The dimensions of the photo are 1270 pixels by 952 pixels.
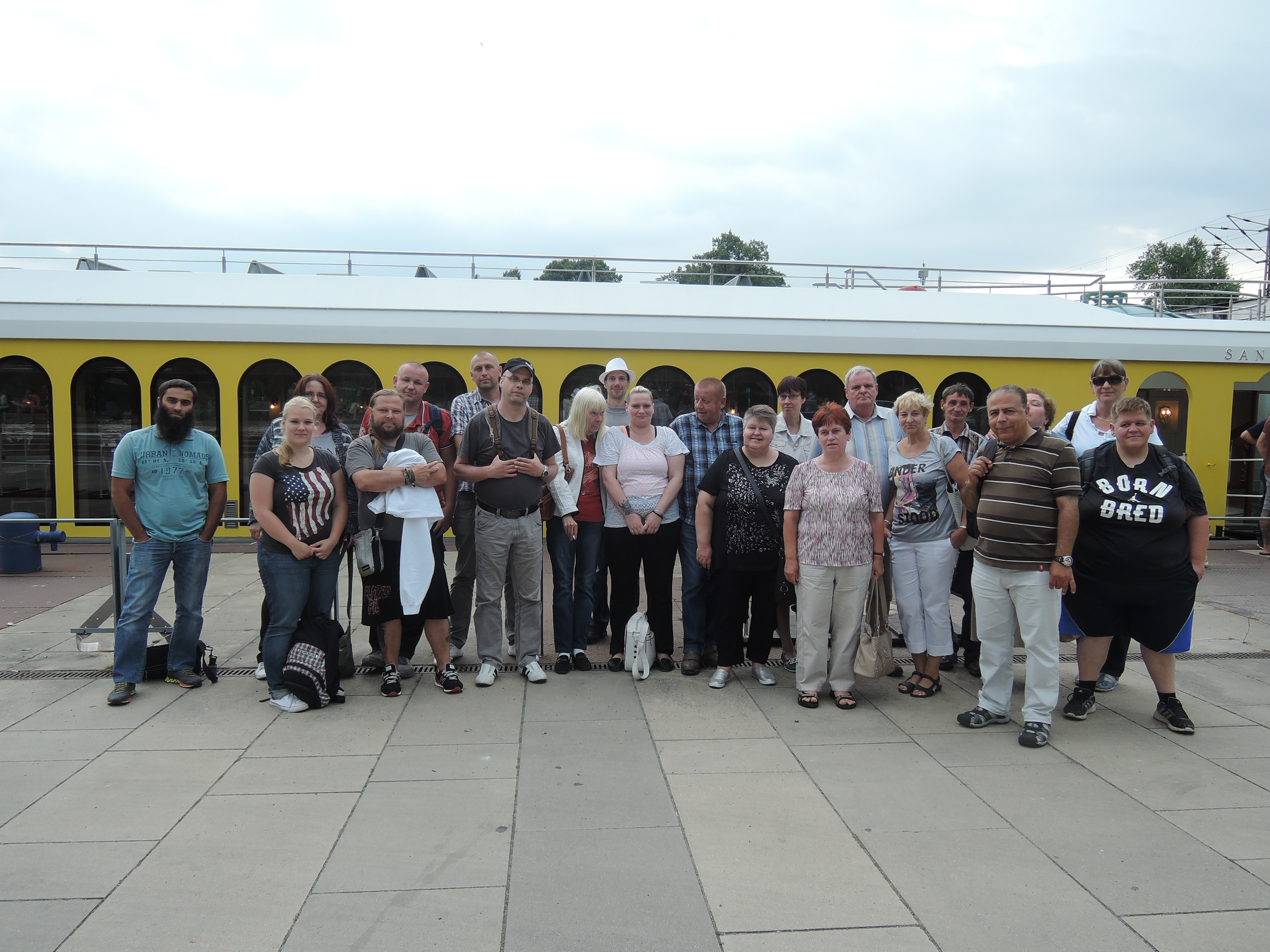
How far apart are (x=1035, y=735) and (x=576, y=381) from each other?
21.1 feet

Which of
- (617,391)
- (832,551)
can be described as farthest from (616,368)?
(832,551)

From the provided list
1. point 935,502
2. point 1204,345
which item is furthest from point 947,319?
point 935,502

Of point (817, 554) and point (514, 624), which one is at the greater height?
point (817, 554)

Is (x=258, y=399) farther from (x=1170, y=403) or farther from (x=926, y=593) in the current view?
(x=1170, y=403)

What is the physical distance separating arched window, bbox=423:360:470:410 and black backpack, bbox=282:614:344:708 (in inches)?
187

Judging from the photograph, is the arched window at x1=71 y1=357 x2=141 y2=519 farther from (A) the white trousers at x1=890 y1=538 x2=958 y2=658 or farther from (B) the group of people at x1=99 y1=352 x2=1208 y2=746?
(A) the white trousers at x1=890 y1=538 x2=958 y2=658

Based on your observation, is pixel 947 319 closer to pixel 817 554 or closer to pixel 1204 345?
pixel 1204 345

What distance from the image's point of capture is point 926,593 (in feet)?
16.7

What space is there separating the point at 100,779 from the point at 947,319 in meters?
10.0

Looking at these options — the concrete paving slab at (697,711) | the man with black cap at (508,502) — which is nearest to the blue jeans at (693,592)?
the concrete paving slab at (697,711)

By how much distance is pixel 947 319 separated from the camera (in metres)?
10.7

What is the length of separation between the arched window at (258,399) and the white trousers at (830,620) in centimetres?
679

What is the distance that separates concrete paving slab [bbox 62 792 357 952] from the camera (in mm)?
2691

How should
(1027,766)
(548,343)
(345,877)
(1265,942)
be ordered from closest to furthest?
(1265,942), (345,877), (1027,766), (548,343)
